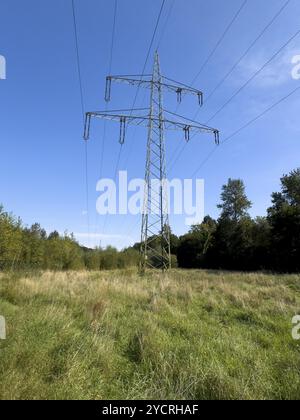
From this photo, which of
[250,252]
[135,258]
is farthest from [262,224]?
[135,258]

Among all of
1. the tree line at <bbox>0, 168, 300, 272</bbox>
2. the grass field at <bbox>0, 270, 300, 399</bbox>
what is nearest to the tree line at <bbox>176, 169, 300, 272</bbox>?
the tree line at <bbox>0, 168, 300, 272</bbox>

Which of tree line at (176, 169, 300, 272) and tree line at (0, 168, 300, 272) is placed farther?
tree line at (176, 169, 300, 272)

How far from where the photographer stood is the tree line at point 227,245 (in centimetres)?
3981

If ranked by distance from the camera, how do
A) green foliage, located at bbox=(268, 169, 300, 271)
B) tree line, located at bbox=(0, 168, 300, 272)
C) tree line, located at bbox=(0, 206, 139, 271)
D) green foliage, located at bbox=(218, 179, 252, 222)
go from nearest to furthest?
tree line, located at bbox=(0, 206, 139, 271)
tree line, located at bbox=(0, 168, 300, 272)
green foliage, located at bbox=(268, 169, 300, 271)
green foliage, located at bbox=(218, 179, 252, 222)

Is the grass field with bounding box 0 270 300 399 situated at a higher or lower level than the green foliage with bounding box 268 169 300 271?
lower

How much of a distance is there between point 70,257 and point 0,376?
39.4 m

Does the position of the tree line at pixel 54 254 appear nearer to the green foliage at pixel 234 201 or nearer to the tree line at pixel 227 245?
the tree line at pixel 227 245

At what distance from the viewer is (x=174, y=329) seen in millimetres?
7012

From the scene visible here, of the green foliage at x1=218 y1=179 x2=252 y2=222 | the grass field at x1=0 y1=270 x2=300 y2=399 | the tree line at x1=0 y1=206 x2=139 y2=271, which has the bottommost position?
the grass field at x1=0 y1=270 x2=300 y2=399

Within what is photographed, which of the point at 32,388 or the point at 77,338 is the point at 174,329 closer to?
the point at 77,338

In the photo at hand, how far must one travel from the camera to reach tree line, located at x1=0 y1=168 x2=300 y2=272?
39812 mm

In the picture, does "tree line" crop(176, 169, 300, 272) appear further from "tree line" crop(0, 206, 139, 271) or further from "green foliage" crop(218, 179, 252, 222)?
"tree line" crop(0, 206, 139, 271)

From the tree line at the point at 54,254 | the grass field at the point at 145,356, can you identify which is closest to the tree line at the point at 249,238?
the tree line at the point at 54,254
